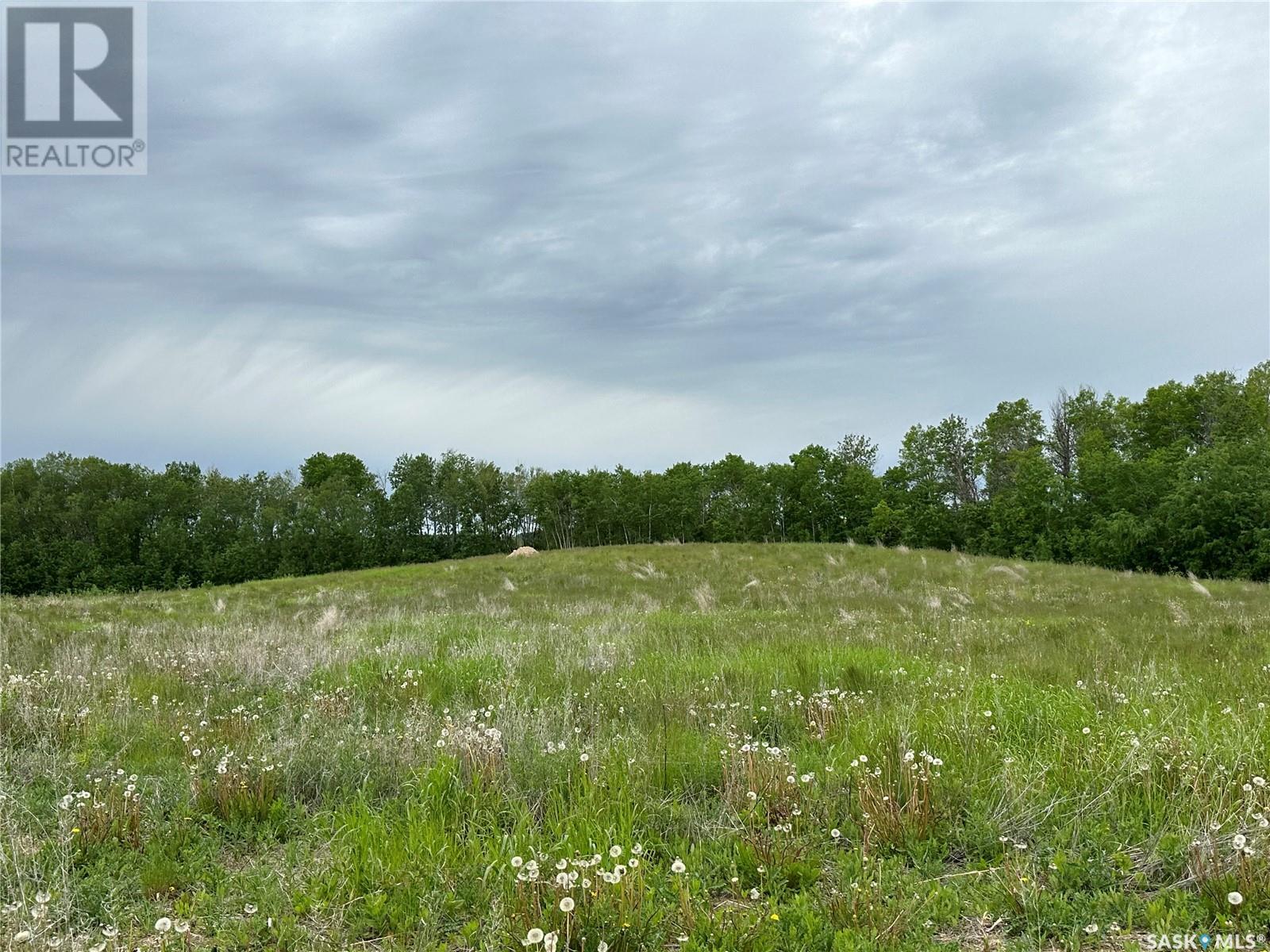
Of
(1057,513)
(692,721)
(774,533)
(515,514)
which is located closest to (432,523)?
(515,514)

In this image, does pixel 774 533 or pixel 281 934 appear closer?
pixel 281 934

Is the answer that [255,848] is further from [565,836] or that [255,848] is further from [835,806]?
[835,806]

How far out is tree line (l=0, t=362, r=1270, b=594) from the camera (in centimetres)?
4934

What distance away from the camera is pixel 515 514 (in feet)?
272

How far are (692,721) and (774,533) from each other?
71066 millimetres

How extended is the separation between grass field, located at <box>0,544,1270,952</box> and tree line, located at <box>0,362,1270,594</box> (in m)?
43.7

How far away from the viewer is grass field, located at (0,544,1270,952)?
10.6 feet

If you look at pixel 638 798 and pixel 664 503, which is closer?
pixel 638 798

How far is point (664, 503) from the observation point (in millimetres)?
78875

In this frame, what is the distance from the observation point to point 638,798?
4.42 m

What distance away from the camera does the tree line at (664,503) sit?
49344mm

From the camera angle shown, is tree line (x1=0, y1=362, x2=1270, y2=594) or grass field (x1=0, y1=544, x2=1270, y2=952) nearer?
grass field (x1=0, y1=544, x2=1270, y2=952)

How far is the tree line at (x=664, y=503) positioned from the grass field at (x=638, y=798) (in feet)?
143

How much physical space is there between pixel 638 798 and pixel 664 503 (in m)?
74.5
